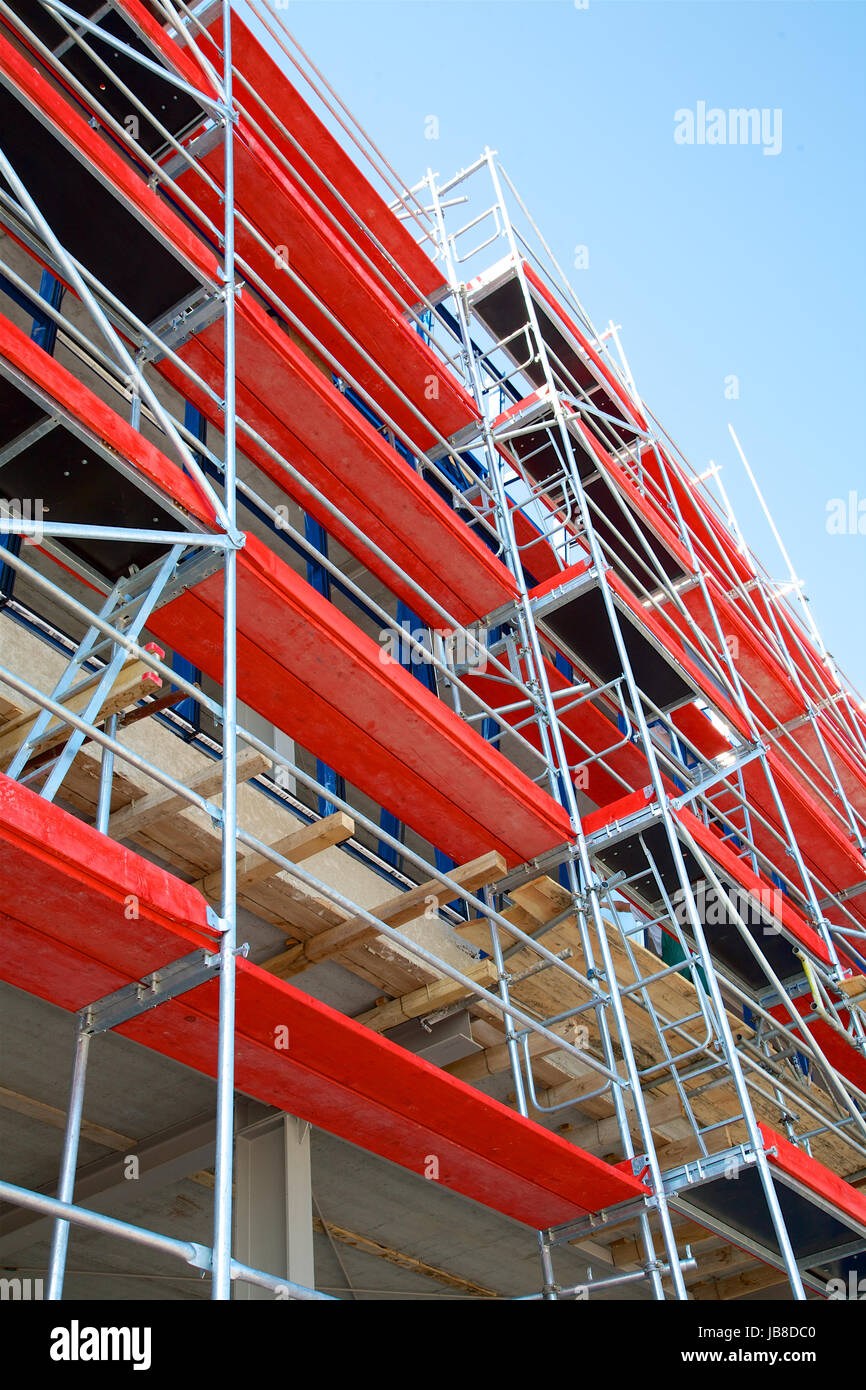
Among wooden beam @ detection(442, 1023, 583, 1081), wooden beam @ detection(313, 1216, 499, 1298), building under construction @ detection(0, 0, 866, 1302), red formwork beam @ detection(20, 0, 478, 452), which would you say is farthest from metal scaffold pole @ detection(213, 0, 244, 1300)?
wooden beam @ detection(313, 1216, 499, 1298)

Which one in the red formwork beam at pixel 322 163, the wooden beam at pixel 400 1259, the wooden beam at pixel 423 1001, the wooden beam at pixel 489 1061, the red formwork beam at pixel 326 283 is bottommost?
the wooden beam at pixel 400 1259

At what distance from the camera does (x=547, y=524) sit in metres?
14.9

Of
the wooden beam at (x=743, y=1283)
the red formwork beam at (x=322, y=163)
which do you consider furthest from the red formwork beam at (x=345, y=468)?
the wooden beam at (x=743, y=1283)

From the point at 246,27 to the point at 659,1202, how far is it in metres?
10.4

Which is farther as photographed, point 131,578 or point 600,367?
point 600,367

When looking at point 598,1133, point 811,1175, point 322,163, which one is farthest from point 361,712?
point 322,163

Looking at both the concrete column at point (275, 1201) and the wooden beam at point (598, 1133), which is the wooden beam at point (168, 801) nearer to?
the concrete column at point (275, 1201)

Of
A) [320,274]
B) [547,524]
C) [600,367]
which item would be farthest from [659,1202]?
[600,367]

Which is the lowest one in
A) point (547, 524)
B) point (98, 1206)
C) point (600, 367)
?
point (98, 1206)

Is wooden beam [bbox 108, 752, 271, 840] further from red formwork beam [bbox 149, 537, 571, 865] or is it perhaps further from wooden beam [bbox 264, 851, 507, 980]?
wooden beam [bbox 264, 851, 507, 980]

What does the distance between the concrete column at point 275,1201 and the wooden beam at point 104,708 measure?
9.36 ft

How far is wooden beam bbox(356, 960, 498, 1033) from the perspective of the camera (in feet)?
23.6

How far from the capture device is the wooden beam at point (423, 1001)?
7207mm
